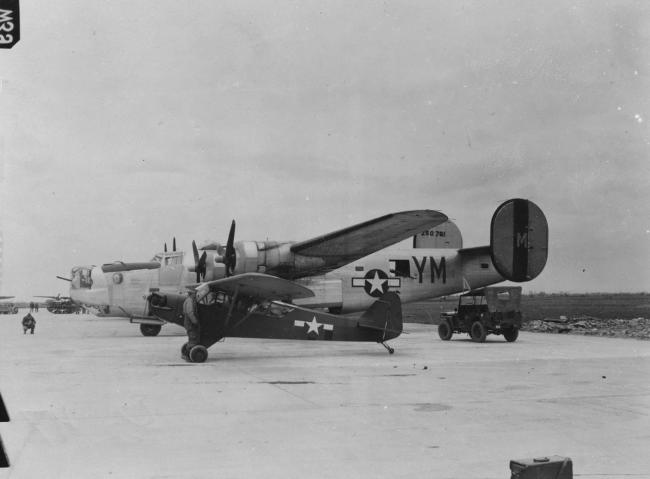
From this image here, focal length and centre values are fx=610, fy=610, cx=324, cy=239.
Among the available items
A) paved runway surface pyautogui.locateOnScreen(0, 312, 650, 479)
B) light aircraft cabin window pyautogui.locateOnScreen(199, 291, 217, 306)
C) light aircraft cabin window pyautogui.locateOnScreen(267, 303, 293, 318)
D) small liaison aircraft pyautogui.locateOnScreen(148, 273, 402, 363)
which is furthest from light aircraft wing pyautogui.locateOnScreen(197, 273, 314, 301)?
paved runway surface pyautogui.locateOnScreen(0, 312, 650, 479)

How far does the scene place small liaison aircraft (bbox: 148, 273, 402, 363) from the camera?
1267 cm

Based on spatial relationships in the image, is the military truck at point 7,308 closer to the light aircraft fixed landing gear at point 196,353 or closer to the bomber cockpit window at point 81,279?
the bomber cockpit window at point 81,279

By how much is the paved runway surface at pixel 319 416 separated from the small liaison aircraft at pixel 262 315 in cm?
65

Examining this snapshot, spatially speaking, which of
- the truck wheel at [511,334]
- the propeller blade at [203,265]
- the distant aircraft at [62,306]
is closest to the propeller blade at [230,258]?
the propeller blade at [203,265]

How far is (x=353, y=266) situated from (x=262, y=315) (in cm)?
823

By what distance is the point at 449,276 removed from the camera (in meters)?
22.4

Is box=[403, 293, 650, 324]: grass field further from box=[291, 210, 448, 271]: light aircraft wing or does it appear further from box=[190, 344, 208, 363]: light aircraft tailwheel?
box=[190, 344, 208, 363]: light aircraft tailwheel

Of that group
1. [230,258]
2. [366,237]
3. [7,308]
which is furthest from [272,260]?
[7,308]

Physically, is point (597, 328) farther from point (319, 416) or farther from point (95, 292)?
point (319, 416)

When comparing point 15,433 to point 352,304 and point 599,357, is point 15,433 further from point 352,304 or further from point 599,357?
point 352,304

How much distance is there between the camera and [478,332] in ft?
60.4

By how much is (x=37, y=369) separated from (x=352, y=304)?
12.0 metres

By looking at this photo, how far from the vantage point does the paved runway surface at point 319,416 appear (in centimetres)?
508

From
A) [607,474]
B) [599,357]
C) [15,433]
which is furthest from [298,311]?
[607,474]
